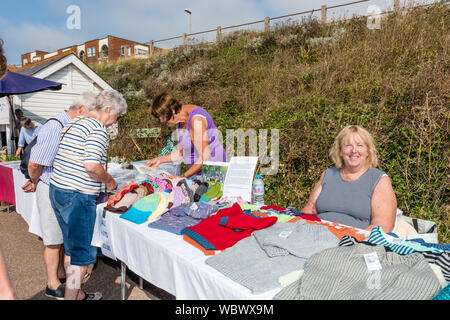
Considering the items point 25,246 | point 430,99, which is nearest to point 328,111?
point 430,99

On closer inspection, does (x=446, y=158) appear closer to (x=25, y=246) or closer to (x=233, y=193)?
(x=233, y=193)

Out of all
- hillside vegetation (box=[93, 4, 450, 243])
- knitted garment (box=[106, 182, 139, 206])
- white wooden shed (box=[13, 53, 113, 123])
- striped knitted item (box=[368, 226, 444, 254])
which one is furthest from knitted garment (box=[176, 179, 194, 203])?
white wooden shed (box=[13, 53, 113, 123])

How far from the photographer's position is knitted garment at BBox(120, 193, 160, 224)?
93.0 inches

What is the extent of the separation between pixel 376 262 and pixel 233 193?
170 centimetres

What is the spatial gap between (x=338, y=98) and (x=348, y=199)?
351 cm

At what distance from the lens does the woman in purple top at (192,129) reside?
3.18 m

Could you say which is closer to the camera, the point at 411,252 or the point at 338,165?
the point at 411,252

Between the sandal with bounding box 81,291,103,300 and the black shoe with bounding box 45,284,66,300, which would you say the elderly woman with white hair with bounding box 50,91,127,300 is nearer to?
the sandal with bounding box 81,291,103,300

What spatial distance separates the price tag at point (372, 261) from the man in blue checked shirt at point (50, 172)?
2350mm

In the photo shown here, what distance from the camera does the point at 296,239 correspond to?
1679 millimetres

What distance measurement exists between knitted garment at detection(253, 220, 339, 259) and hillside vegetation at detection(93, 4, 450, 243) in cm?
246

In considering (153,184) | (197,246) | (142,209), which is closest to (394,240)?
(197,246)

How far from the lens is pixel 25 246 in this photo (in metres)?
4.30

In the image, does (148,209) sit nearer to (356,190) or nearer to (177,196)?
(177,196)
